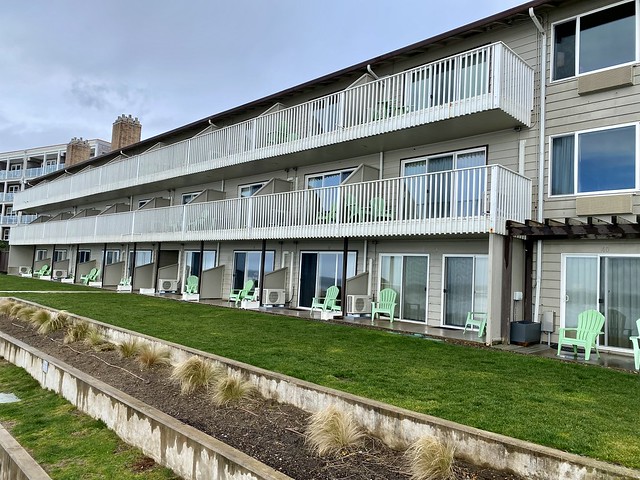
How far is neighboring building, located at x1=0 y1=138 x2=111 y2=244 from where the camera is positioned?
55719 millimetres

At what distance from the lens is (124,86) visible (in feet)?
436

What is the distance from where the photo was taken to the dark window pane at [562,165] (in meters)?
10.7

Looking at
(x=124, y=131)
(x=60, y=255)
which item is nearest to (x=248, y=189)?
(x=124, y=131)

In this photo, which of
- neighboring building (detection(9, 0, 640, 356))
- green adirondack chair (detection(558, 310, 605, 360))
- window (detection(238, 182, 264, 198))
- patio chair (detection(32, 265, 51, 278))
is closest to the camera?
green adirondack chair (detection(558, 310, 605, 360))

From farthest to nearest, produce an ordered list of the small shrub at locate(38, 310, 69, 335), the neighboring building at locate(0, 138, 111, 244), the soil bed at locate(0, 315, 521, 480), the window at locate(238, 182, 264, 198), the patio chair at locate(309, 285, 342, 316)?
1. the neighboring building at locate(0, 138, 111, 244)
2. the window at locate(238, 182, 264, 198)
3. the patio chair at locate(309, 285, 342, 316)
4. the small shrub at locate(38, 310, 69, 335)
5. the soil bed at locate(0, 315, 521, 480)

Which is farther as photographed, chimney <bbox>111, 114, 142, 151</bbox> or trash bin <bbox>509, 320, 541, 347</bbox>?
chimney <bbox>111, 114, 142, 151</bbox>

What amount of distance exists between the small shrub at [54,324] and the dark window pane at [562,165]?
39.1ft

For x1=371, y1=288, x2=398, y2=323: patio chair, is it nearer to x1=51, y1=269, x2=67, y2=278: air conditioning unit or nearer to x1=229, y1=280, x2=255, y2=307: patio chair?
x1=229, y1=280, x2=255, y2=307: patio chair

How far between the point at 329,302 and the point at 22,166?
199 feet

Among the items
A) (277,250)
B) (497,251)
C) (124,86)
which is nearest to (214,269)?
(277,250)

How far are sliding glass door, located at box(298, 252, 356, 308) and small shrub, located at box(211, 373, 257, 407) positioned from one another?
9.61m

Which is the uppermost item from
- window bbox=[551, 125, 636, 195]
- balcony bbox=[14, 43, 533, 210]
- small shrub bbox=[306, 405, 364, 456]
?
balcony bbox=[14, 43, 533, 210]

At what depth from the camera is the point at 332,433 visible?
427cm

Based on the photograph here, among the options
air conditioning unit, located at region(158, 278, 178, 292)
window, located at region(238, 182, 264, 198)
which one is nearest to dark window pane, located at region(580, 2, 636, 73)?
window, located at region(238, 182, 264, 198)
